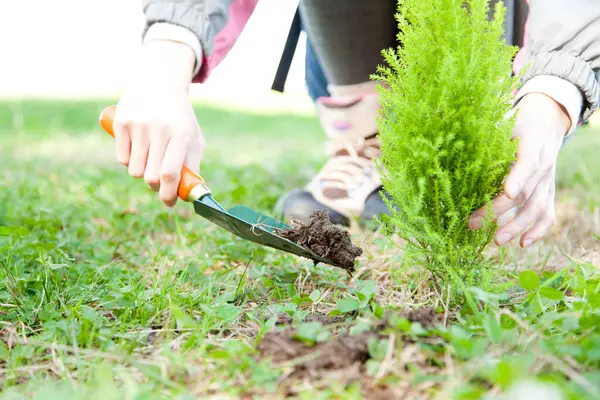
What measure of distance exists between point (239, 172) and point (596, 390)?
133 inches

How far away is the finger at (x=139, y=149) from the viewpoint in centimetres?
193

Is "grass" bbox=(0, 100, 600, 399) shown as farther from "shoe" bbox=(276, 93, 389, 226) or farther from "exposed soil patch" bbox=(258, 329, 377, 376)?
"shoe" bbox=(276, 93, 389, 226)

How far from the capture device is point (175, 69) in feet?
6.87

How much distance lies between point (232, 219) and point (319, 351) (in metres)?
0.75

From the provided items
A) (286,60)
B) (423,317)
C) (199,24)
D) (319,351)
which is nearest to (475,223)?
(423,317)

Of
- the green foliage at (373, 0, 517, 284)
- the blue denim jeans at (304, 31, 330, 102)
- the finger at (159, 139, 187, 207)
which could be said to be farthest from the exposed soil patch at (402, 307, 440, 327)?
the blue denim jeans at (304, 31, 330, 102)

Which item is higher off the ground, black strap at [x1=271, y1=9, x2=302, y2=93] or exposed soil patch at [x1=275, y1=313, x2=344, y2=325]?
black strap at [x1=271, y1=9, x2=302, y2=93]

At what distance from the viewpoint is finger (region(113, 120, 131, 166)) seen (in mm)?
1966

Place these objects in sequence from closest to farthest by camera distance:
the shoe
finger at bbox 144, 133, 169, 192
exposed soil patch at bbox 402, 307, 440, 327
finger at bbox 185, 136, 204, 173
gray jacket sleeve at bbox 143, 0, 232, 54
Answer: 1. exposed soil patch at bbox 402, 307, 440, 327
2. finger at bbox 144, 133, 169, 192
3. finger at bbox 185, 136, 204, 173
4. gray jacket sleeve at bbox 143, 0, 232, 54
5. the shoe

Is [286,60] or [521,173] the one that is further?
[286,60]

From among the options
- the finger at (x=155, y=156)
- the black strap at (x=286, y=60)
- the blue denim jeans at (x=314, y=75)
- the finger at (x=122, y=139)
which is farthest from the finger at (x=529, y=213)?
the blue denim jeans at (x=314, y=75)

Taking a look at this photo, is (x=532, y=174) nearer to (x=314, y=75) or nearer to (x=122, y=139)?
(x=122, y=139)

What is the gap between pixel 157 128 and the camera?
6.25 ft

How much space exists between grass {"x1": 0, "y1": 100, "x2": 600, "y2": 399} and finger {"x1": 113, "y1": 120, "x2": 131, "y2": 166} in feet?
1.35
